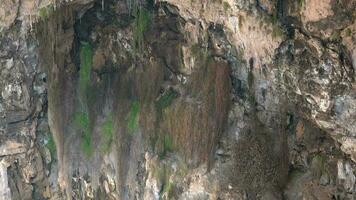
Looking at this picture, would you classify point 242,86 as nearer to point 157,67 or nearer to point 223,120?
point 223,120

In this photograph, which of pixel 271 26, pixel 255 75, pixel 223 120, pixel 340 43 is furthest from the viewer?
pixel 223 120

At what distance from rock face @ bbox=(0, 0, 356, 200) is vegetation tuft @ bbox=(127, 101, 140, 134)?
29 mm

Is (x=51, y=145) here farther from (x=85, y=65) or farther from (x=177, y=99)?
(x=177, y=99)

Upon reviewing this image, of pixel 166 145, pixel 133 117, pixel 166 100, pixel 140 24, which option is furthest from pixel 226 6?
pixel 133 117

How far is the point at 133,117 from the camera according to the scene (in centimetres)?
1133

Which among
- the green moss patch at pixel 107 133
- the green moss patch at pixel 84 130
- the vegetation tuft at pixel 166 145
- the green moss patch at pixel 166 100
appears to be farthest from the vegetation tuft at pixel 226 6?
the green moss patch at pixel 84 130

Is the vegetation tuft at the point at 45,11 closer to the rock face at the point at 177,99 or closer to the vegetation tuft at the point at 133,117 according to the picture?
the rock face at the point at 177,99

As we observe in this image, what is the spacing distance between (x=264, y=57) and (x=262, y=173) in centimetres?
202

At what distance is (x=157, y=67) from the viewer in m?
11.1

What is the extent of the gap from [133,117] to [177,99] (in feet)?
3.34

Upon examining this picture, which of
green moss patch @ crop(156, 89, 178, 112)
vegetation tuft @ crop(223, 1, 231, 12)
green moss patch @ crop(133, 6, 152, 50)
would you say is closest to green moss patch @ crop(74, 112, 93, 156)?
green moss patch @ crop(156, 89, 178, 112)

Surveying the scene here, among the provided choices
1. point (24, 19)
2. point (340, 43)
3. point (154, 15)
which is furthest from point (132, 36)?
point (340, 43)

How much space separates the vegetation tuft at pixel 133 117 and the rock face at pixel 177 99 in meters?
0.03

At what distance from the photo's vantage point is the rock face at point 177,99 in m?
8.80
